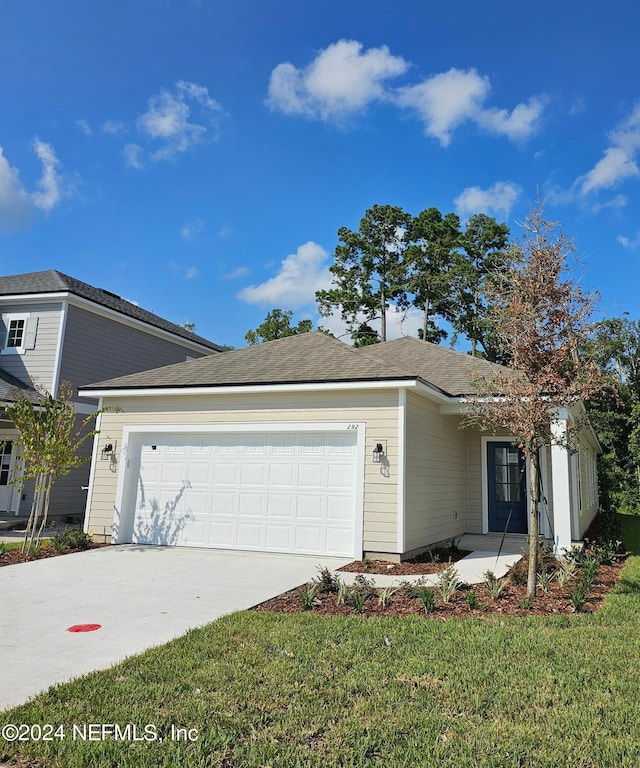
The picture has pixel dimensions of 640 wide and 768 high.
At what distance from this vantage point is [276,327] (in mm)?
30547

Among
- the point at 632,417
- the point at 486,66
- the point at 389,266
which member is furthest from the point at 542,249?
the point at 389,266

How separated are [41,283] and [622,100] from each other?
49.4ft

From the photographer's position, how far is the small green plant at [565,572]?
6.84m

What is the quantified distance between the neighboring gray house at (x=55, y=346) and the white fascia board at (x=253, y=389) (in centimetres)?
344

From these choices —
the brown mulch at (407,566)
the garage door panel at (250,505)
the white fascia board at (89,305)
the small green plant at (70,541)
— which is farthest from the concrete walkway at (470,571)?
the white fascia board at (89,305)

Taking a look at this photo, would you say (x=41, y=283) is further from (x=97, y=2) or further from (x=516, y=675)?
(x=516, y=675)

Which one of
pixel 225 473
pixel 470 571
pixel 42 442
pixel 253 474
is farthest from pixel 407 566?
pixel 42 442

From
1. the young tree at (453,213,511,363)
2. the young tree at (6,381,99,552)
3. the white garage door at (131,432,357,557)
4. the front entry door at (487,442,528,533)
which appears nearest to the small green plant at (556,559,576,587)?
the white garage door at (131,432,357,557)

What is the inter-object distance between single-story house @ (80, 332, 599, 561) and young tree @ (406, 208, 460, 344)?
18.2 metres

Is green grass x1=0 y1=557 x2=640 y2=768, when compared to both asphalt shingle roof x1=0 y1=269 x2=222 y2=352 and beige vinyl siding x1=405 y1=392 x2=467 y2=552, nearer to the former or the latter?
beige vinyl siding x1=405 y1=392 x2=467 y2=552

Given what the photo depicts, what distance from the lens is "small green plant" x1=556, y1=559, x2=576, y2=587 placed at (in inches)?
269

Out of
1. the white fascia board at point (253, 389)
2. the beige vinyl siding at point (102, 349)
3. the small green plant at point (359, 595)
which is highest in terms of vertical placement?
the beige vinyl siding at point (102, 349)

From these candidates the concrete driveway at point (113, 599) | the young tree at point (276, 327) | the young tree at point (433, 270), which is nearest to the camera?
the concrete driveway at point (113, 599)

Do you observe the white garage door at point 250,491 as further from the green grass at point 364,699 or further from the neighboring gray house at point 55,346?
the neighboring gray house at point 55,346
